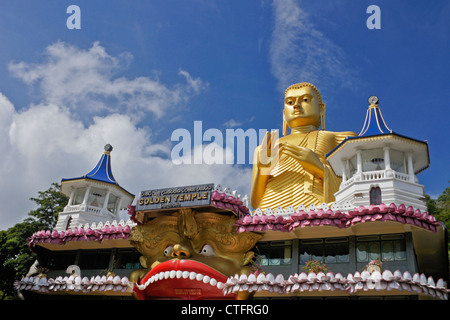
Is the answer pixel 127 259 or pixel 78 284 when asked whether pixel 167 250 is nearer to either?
pixel 127 259

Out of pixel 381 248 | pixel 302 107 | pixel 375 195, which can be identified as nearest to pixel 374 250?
pixel 381 248

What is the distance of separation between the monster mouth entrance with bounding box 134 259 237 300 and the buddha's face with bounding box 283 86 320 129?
1413 centimetres

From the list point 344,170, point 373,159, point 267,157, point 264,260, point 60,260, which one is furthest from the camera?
point 267,157

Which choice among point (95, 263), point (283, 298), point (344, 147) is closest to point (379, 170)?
point (344, 147)

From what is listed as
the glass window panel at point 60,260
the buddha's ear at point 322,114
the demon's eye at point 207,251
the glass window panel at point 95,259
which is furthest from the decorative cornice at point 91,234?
the buddha's ear at point 322,114

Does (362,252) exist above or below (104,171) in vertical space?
below

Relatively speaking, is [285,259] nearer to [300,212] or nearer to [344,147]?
[300,212]

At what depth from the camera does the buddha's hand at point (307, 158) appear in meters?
23.4

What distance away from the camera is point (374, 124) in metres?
20.4

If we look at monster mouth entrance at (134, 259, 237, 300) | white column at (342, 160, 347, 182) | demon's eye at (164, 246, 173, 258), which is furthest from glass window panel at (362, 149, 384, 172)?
demon's eye at (164, 246, 173, 258)

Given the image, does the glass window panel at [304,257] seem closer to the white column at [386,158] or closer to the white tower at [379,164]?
the white tower at [379,164]

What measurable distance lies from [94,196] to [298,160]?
47.2 ft

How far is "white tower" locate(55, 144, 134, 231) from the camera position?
2633 cm
